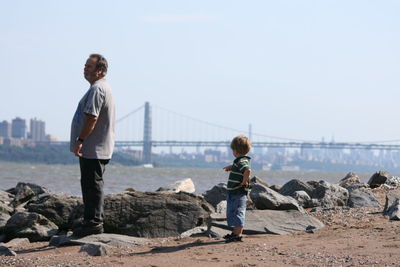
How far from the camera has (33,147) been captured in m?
93.3

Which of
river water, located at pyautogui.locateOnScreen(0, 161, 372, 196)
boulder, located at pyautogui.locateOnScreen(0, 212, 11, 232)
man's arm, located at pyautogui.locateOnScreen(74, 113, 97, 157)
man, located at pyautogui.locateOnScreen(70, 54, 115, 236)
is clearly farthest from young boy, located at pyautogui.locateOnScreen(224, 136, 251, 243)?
river water, located at pyautogui.locateOnScreen(0, 161, 372, 196)

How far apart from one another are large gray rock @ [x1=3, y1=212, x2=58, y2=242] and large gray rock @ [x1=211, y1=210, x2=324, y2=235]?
173 centimetres

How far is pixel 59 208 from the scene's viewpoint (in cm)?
853

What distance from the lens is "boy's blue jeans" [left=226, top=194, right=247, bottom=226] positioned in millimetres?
6882

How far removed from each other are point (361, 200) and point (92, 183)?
4022 mm

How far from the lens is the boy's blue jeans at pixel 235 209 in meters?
6.88

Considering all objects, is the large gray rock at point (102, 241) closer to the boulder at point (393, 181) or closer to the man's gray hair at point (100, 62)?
the man's gray hair at point (100, 62)

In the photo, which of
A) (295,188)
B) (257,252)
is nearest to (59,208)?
(257,252)

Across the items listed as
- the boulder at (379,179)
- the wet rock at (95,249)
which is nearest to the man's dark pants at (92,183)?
the wet rock at (95,249)

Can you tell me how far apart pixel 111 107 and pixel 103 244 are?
1.14 metres

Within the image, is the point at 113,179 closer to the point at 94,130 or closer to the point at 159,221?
the point at 159,221

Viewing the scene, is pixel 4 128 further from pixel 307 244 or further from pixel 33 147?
pixel 307 244

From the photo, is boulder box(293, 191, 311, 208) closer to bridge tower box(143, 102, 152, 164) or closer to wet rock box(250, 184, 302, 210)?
wet rock box(250, 184, 302, 210)

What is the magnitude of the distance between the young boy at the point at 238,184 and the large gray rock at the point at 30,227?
200 centimetres
